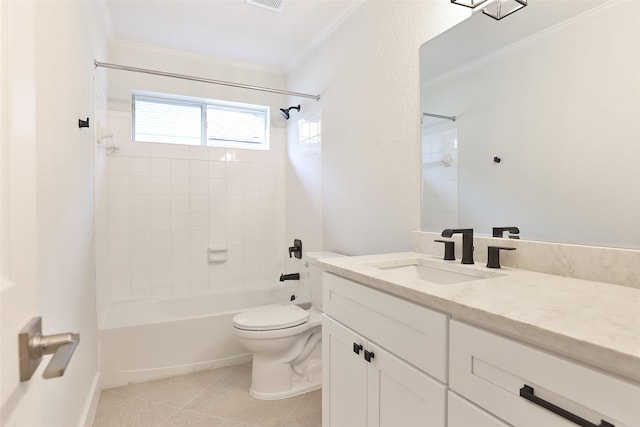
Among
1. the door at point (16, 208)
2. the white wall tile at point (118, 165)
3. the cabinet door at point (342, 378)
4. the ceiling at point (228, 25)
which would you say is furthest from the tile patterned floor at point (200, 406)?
the ceiling at point (228, 25)

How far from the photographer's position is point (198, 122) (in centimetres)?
305

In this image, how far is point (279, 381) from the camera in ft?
6.58

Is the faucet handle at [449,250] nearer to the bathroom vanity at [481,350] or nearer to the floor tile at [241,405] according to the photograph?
the bathroom vanity at [481,350]

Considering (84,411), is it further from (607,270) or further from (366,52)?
(366,52)

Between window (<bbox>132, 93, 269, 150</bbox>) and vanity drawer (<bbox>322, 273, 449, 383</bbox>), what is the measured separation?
2.31m

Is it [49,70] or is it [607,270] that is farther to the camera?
[49,70]

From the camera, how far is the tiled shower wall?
2.67 meters

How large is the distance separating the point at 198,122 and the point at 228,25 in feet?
3.15

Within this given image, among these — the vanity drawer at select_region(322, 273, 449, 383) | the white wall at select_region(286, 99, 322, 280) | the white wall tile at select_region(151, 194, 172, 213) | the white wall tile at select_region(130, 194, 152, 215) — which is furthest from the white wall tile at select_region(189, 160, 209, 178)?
the vanity drawer at select_region(322, 273, 449, 383)

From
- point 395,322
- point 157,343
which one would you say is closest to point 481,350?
point 395,322

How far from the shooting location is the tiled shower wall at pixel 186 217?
2.67 metres

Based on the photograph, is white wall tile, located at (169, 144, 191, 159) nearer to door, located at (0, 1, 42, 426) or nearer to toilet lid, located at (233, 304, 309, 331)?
toilet lid, located at (233, 304, 309, 331)

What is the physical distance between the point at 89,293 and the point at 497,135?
2.23 meters

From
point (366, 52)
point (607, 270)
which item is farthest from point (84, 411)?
point (366, 52)
